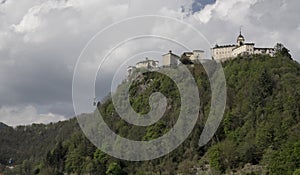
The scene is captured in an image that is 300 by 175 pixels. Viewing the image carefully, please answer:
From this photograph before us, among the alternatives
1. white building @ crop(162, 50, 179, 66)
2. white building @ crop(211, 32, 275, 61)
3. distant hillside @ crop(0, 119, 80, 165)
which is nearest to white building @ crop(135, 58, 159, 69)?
white building @ crop(162, 50, 179, 66)

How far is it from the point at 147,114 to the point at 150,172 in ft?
37.7

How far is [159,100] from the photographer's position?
357 ft

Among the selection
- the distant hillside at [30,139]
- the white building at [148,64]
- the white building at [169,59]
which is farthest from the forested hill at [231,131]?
the distant hillside at [30,139]

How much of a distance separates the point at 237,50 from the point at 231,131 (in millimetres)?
32053

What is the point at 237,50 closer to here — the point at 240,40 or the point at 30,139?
the point at 240,40

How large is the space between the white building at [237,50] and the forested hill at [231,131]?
4.64 metres

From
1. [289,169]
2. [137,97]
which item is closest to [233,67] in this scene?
[137,97]

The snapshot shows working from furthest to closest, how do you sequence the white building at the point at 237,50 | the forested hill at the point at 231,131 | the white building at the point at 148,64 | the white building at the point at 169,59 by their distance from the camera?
the white building at the point at 148,64 < the white building at the point at 169,59 < the white building at the point at 237,50 < the forested hill at the point at 231,131

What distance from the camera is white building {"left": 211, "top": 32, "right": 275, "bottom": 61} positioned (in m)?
115

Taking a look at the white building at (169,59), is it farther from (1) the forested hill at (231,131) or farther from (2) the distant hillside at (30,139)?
(2) the distant hillside at (30,139)

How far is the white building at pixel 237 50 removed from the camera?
11538 cm

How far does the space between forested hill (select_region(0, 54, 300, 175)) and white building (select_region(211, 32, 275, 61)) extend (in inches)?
183

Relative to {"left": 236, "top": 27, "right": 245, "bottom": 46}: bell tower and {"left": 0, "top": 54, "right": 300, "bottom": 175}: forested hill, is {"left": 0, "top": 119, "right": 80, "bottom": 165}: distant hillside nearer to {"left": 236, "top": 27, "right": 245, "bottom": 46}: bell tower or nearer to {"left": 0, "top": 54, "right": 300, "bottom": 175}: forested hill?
{"left": 0, "top": 54, "right": 300, "bottom": 175}: forested hill

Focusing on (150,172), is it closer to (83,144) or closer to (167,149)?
(167,149)
